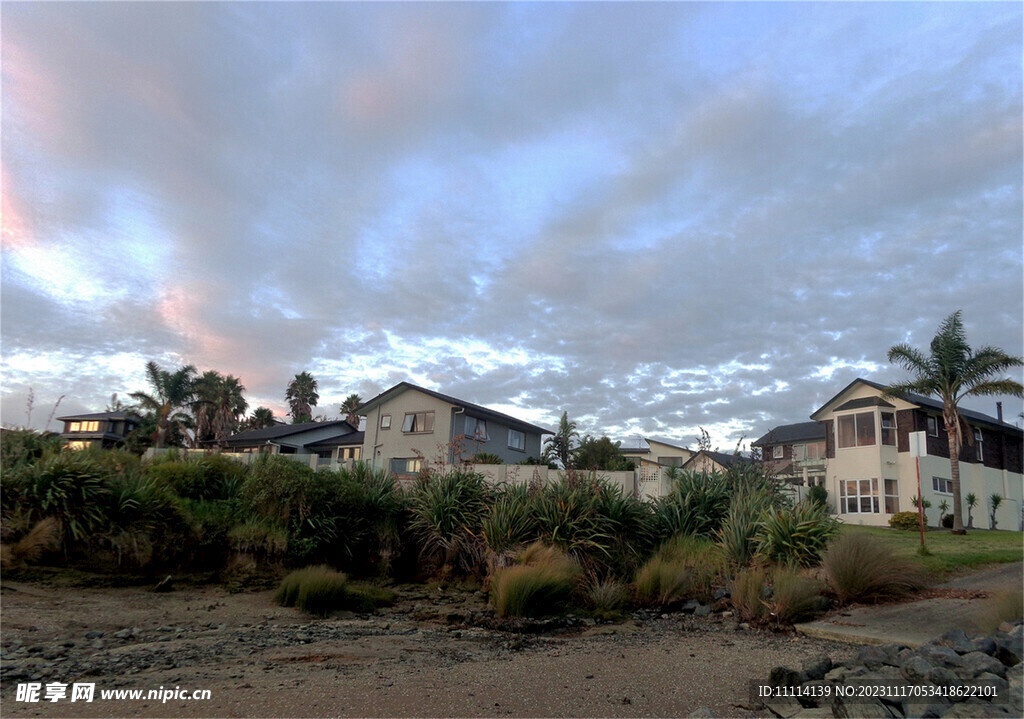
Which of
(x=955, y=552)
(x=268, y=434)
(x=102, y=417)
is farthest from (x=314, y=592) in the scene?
(x=102, y=417)

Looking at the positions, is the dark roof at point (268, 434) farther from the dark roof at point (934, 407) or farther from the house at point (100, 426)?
the dark roof at point (934, 407)

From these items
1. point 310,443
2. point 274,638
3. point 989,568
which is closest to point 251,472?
point 274,638

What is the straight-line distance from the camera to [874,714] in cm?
460

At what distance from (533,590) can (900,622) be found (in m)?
5.04

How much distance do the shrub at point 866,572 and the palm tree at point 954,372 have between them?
704 inches

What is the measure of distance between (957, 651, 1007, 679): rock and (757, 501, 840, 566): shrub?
557cm

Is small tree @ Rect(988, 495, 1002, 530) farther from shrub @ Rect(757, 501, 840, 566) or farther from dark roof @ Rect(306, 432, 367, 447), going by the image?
dark roof @ Rect(306, 432, 367, 447)

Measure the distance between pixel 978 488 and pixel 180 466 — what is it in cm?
3471

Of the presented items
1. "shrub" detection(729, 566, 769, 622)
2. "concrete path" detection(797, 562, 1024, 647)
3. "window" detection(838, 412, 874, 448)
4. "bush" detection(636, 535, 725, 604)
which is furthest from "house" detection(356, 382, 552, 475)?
"concrete path" detection(797, 562, 1024, 647)

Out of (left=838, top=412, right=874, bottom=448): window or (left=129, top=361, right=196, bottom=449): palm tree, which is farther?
(left=129, top=361, right=196, bottom=449): palm tree

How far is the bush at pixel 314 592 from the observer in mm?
10891

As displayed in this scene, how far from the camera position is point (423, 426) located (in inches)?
1442

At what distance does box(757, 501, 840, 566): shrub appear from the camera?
11.3 meters

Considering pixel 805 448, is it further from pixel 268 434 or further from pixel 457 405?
pixel 268 434
